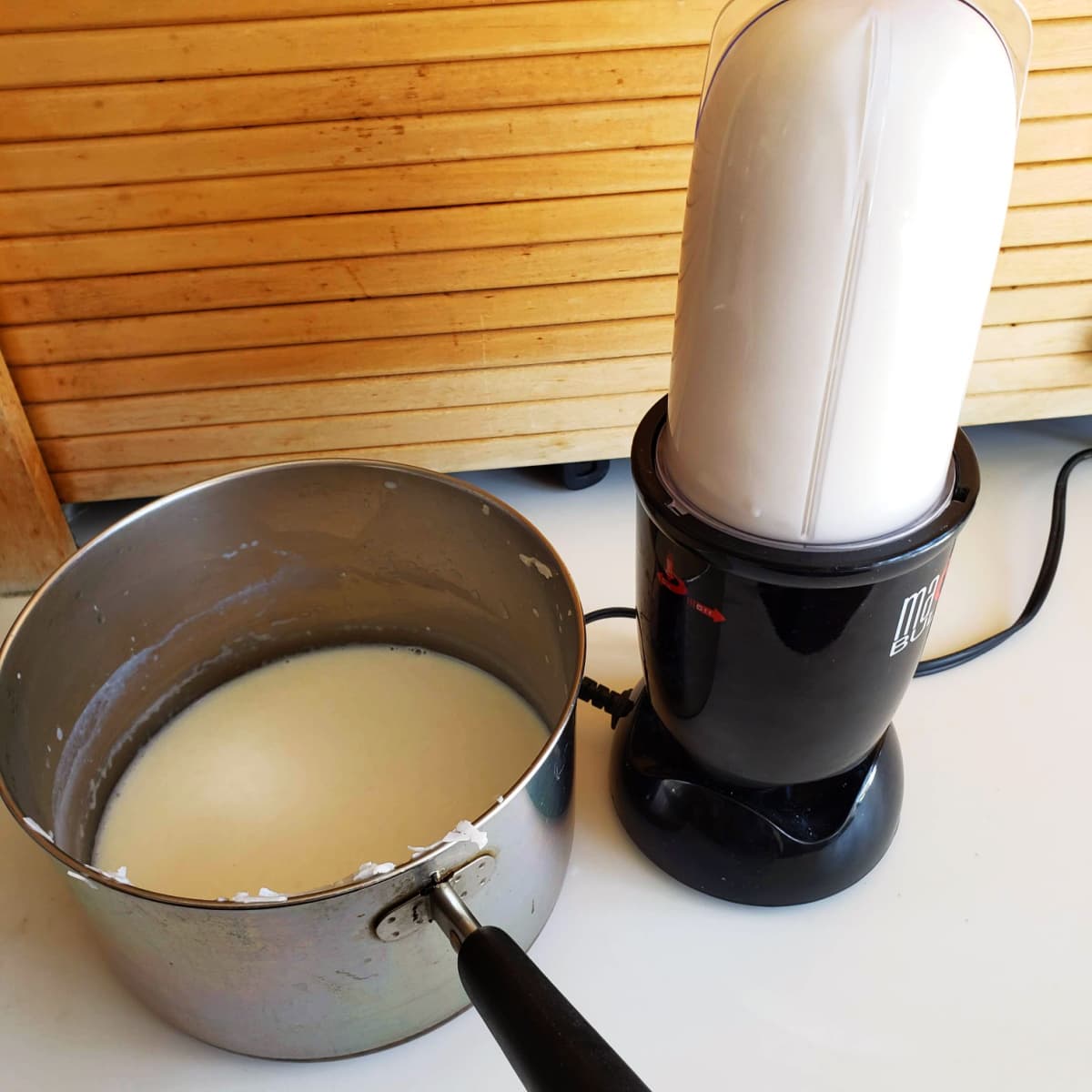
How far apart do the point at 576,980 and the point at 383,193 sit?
0.44 m

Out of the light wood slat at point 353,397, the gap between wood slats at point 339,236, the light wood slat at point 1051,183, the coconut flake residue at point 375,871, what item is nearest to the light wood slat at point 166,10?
the gap between wood slats at point 339,236

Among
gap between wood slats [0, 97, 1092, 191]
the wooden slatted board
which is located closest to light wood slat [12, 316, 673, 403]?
the wooden slatted board

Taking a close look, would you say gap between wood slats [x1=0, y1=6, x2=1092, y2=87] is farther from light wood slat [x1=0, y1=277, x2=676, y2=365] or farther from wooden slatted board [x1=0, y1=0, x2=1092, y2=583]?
light wood slat [x1=0, y1=277, x2=676, y2=365]

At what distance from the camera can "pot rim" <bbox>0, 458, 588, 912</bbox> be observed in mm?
334

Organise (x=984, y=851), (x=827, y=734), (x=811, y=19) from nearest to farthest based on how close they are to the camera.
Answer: (x=811, y=19), (x=827, y=734), (x=984, y=851)

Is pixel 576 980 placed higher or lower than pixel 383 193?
lower

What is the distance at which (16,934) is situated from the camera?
0.49 metres

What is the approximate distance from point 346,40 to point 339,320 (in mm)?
162

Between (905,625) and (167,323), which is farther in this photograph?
(167,323)

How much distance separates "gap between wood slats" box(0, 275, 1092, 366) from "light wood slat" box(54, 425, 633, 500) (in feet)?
0.28

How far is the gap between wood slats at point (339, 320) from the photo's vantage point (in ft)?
1.95

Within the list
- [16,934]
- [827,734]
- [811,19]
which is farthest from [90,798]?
[811,19]

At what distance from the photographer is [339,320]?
604mm

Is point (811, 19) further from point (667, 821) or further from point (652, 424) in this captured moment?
point (667, 821)
